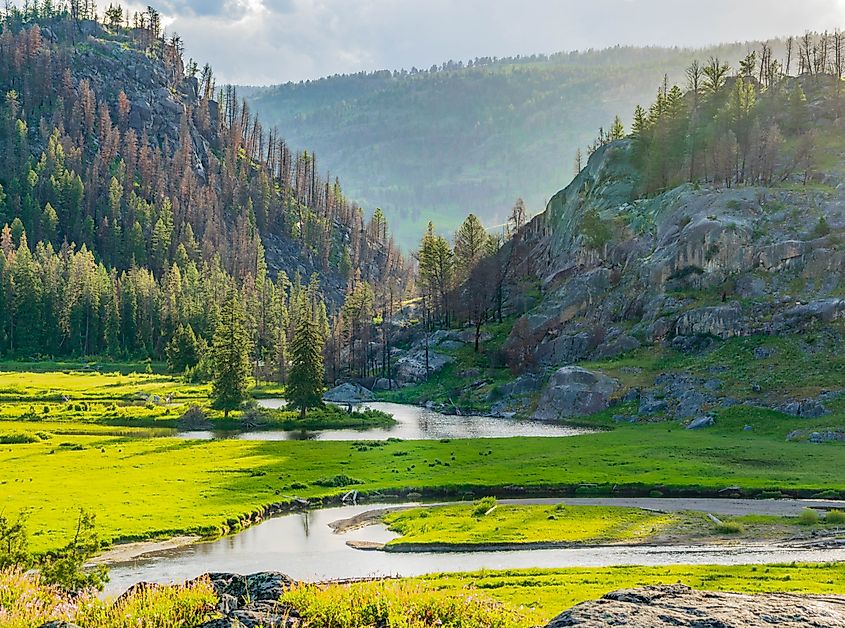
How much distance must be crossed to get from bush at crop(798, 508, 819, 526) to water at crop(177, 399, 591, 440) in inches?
1855

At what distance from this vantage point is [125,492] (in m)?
61.2

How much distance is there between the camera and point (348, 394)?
14838 cm

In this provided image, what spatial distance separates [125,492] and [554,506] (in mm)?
34494

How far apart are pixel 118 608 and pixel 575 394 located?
103098 millimetres

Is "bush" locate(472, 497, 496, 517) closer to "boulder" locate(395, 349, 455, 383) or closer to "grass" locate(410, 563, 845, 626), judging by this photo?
"grass" locate(410, 563, 845, 626)

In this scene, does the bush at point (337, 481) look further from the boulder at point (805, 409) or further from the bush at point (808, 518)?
the boulder at point (805, 409)

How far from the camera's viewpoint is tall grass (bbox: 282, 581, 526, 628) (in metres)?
14.3

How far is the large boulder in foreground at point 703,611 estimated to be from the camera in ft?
38.7

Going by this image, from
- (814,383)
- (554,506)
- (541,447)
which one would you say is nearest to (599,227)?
(814,383)

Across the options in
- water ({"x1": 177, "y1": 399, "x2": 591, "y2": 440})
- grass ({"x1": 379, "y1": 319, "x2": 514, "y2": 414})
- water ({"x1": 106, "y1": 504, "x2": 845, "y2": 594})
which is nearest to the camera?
water ({"x1": 106, "y1": 504, "x2": 845, "y2": 594})

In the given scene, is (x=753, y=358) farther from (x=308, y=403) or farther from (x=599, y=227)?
(x=308, y=403)

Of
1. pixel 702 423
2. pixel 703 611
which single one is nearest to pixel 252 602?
pixel 703 611

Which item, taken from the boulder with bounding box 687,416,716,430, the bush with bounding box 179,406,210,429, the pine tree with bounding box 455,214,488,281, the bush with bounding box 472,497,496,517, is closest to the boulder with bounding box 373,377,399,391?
the pine tree with bounding box 455,214,488,281

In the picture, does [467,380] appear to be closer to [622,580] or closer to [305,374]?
[305,374]
